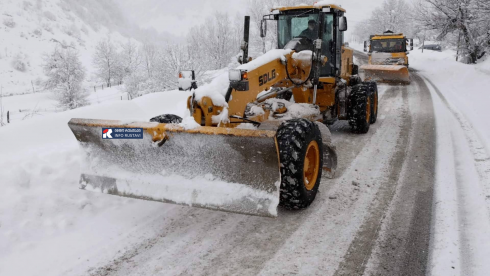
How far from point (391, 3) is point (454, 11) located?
43096 millimetres

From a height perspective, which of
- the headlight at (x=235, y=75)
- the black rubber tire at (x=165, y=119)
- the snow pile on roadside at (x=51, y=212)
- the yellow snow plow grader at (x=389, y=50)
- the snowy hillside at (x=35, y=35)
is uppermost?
the snowy hillside at (x=35, y=35)

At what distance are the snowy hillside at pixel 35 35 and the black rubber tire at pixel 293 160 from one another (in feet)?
141

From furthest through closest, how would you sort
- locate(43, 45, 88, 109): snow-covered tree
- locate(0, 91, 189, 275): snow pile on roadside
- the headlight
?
locate(43, 45, 88, 109): snow-covered tree → the headlight → locate(0, 91, 189, 275): snow pile on roadside

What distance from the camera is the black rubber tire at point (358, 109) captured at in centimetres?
743

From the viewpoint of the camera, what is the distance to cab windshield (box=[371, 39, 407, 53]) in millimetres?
20938

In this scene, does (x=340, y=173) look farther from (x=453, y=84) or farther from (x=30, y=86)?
(x=30, y=86)

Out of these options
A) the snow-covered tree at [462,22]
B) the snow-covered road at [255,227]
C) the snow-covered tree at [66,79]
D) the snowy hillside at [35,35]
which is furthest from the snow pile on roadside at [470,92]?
the snowy hillside at [35,35]

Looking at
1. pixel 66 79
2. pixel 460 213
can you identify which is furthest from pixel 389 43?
pixel 66 79

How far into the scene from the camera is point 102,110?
7660mm

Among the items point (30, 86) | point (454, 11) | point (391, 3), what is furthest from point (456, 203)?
point (391, 3)

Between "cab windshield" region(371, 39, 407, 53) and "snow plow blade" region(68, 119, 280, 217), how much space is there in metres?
19.9

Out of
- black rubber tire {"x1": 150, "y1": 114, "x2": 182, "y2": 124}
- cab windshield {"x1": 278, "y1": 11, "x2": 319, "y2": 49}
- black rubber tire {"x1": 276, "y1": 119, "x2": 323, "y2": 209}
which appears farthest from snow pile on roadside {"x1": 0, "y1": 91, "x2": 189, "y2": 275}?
cab windshield {"x1": 278, "y1": 11, "x2": 319, "y2": 49}

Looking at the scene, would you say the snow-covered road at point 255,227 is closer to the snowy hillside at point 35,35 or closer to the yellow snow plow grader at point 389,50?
the yellow snow plow grader at point 389,50

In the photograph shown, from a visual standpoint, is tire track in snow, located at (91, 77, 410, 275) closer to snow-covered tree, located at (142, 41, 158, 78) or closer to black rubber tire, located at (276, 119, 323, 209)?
black rubber tire, located at (276, 119, 323, 209)
